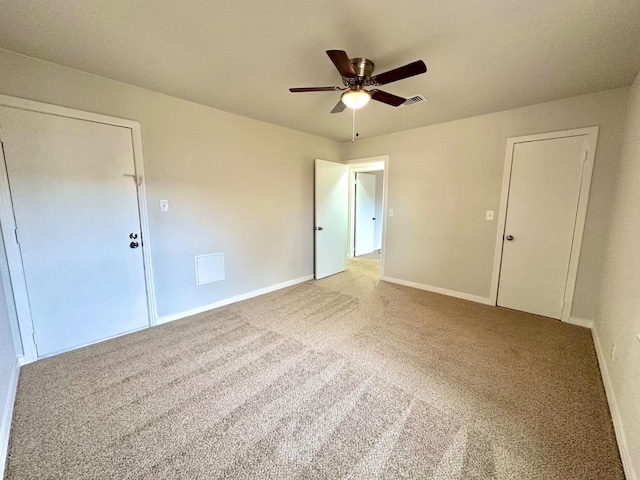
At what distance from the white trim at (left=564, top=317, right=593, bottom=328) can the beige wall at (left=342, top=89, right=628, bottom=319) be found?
0.29ft

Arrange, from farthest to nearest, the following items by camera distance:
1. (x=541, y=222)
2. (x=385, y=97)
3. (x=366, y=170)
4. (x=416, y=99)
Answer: (x=366, y=170) → (x=541, y=222) → (x=416, y=99) → (x=385, y=97)

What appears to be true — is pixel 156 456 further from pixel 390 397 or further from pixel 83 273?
pixel 83 273

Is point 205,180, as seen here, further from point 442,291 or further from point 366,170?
point 366,170

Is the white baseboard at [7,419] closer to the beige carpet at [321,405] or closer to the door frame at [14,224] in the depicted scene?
the beige carpet at [321,405]

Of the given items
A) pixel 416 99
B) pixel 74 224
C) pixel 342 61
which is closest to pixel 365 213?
pixel 416 99

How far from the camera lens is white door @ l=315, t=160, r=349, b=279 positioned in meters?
4.33

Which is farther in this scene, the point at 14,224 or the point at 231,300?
the point at 231,300

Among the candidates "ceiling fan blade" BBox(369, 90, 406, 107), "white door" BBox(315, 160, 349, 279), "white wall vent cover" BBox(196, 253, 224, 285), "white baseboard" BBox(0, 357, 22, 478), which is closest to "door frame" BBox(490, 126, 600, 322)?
"ceiling fan blade" BBox(369, 90, 406, 107)

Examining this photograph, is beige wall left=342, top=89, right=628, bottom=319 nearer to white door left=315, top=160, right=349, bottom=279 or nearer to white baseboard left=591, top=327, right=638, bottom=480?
white door left=315, top=160, right=349, bottom=279

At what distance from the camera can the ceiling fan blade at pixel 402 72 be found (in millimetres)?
1572

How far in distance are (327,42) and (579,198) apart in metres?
3.01

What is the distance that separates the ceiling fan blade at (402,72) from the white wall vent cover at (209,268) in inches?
102

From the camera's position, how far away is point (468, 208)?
136 inches

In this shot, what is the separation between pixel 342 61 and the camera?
156 cm
